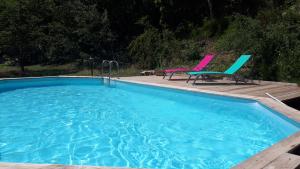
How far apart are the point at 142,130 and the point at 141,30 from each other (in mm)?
14774

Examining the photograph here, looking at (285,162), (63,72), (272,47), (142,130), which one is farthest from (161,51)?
(285,162)

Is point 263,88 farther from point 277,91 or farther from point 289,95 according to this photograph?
point 289,95

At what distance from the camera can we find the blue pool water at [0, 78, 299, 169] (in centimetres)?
450

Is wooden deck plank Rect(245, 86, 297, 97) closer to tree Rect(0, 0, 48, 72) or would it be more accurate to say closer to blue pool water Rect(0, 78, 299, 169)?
blue pool water Rect(0, 78, 299, 169)

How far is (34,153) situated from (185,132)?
2536mm

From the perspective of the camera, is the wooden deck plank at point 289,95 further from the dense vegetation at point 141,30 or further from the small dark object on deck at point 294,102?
the dense vegetation at point 141,30

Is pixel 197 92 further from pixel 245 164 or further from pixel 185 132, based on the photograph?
pixel 245 164

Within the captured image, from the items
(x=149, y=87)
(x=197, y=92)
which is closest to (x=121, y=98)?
(x=149, y=87)

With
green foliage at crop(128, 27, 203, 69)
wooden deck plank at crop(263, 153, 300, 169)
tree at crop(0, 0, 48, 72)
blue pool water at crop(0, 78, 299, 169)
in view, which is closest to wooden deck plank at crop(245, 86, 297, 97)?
blue pool water at crop(0, 78, 299, 169)

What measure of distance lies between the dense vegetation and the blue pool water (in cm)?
335

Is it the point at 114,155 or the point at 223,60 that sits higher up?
the point at 223,60

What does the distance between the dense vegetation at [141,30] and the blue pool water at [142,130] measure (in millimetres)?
3350

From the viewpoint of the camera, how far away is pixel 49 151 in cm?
482

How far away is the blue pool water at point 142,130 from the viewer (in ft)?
14.8
